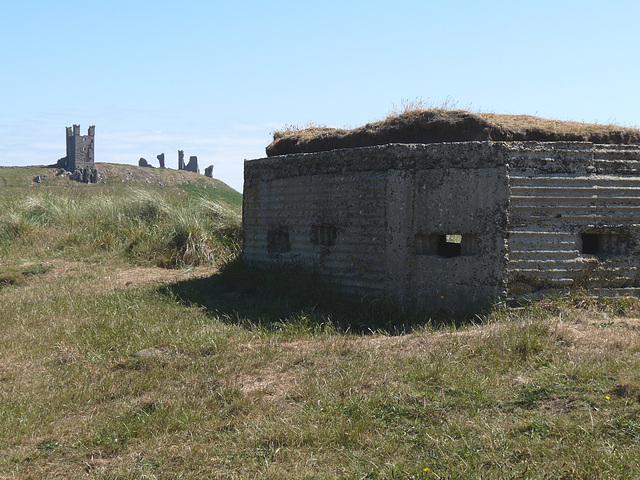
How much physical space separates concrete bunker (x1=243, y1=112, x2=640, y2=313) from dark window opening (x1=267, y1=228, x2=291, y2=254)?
1.35m

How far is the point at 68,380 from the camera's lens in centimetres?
495

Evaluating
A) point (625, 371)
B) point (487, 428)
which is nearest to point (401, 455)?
point (487, 428)

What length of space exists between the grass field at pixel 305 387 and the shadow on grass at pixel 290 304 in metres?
0.03

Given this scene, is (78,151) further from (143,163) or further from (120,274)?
(120,274)

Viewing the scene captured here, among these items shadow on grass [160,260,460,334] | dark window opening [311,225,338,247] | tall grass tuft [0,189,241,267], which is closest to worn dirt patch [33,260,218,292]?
tall grass tuft [0,189,241,267]

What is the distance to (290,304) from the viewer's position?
703cm

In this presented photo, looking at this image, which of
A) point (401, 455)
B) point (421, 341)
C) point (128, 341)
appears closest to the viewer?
point (401, 455)

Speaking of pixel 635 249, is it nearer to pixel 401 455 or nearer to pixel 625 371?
pixel 625 371

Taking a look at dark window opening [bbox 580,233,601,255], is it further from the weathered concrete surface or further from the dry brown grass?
the dry brown grass

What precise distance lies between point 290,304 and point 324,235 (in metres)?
0.99

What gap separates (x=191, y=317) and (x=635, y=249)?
16.4 feet

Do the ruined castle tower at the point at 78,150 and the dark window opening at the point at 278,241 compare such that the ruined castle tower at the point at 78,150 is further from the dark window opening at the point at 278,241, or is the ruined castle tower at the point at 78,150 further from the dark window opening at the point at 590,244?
the dark window opening at the point at 590,244

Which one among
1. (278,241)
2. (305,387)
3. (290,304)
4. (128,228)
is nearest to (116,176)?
(128,228)

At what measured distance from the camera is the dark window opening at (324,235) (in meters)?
7.25
